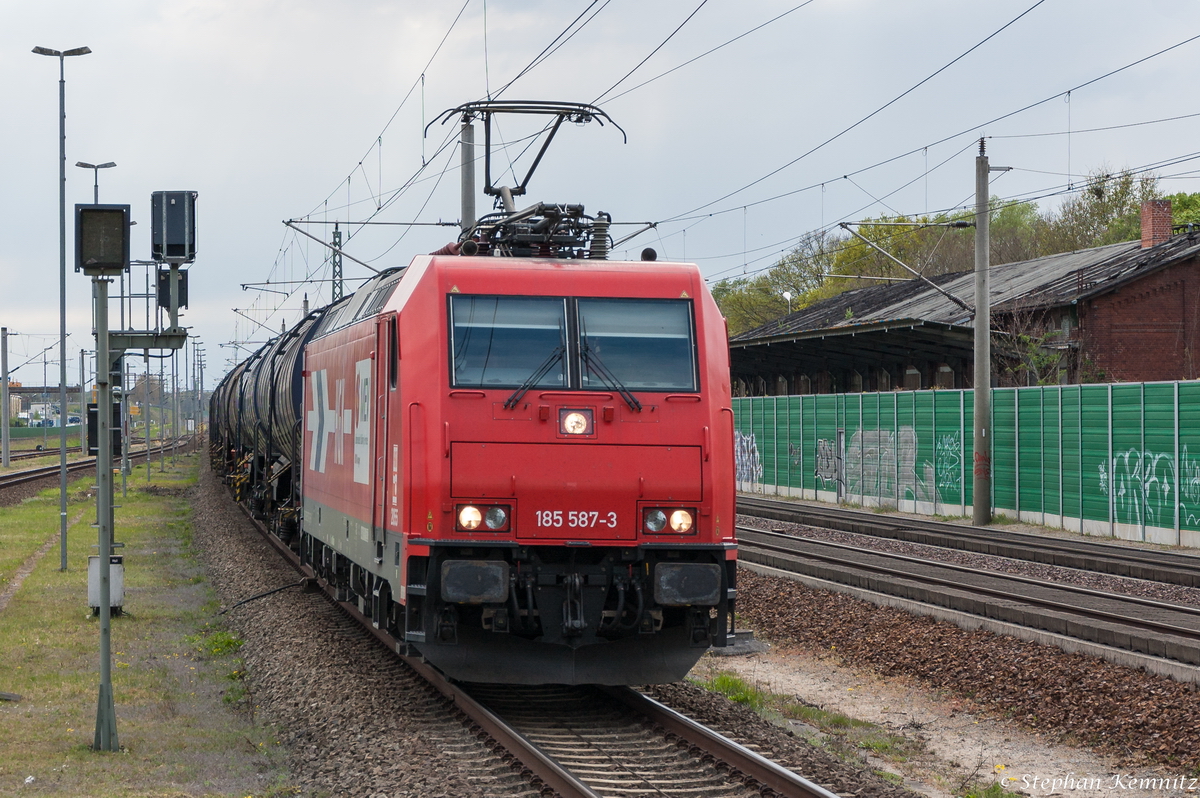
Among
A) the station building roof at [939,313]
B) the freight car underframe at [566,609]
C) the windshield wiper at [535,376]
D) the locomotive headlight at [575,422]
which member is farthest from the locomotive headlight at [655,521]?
the station building roof at [939,313]

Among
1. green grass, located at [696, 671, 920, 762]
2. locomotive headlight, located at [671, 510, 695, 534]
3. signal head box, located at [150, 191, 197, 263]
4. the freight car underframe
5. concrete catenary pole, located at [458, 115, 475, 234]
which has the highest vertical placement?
concrete catenary pole, located at [458, 115, 475, 234]

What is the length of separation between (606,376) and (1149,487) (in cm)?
1778

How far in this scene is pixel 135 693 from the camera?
38.5 feet

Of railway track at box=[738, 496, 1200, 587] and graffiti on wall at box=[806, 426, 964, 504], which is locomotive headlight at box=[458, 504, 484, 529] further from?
graffiti on wall at box=[806, 426, 964, 504]

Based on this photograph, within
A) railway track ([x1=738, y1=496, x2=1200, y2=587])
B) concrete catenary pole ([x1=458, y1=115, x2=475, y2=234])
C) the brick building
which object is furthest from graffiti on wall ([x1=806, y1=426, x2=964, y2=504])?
concrete catenary pole ([x1=458, y1=115, x2=475, y2=234])

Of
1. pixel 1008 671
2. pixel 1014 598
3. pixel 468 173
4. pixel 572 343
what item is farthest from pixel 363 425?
pixel 468 173

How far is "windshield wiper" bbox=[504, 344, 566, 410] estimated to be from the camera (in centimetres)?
981

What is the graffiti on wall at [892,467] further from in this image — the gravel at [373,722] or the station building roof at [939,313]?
the gravel at [373,722]

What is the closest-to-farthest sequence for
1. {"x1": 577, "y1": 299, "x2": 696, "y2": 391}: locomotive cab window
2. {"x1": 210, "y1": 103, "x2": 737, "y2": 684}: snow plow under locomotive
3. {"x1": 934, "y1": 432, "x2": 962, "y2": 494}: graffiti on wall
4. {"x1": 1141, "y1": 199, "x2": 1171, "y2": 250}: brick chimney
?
{"x1": 210, "y1": 103, "x2": 737, "y2": 684}: snow plow under locomotive → {"x1": 577, "y1": 299, "x2": 696, "y2": 391}: locomotive cab window → {"x1": 934, "y1": 432, "x2": 962, "y2": 494}: graffiti on wall → {"x1": 1141, "y1": 199, "x2": 1171, "y2": 250}: brick chimney

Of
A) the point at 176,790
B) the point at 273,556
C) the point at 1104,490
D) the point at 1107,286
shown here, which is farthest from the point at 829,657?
the point at 1107,286

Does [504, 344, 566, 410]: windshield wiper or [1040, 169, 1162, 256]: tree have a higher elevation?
[1040, 169, 1162, 256]: tree

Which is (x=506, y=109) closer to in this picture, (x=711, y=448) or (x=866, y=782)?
(x=711, y=448)

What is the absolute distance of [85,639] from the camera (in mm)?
14477

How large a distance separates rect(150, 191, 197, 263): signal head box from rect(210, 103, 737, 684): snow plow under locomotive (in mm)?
4589
